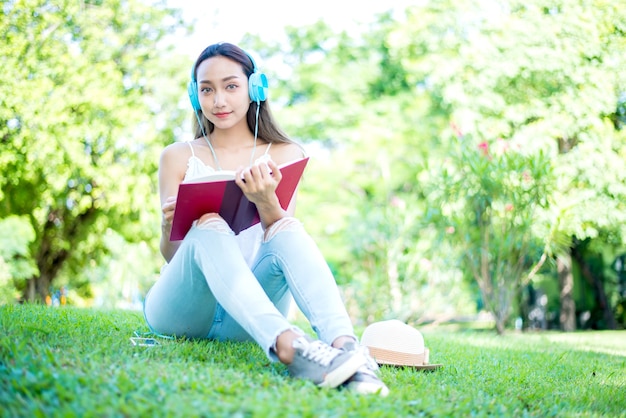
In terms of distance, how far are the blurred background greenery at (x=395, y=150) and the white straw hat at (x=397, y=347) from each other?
11.0ft

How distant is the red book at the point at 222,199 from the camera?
2.02m

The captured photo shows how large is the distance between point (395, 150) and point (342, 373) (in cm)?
1064

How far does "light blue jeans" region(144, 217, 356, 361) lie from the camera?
6.40 feet

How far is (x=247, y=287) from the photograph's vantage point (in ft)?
6.43

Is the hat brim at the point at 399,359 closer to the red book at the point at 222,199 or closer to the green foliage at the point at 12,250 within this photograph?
the red book at the point at 222,199

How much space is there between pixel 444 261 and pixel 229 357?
19.0 feet

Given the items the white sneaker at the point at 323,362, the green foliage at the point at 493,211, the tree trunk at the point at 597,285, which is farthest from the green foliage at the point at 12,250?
the tree trunk at the point at 597,285

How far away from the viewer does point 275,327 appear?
1901 millimetres

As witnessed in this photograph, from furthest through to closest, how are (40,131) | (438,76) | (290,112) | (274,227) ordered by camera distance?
(290,112) < (438,76) < (40,131) < (274,227)

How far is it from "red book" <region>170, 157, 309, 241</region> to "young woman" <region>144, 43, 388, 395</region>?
38mm

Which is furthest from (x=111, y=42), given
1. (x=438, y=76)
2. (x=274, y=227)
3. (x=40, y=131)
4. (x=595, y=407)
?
(x=595, y=407)

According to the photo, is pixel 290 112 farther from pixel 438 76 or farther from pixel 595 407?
pixel 595 407

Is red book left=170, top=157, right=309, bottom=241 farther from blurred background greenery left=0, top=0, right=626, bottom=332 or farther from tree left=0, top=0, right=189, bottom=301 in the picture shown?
tree left=0, top=0, right=189, bottom=301

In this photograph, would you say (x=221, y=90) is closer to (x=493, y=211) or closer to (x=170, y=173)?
(x=170, y=173)
